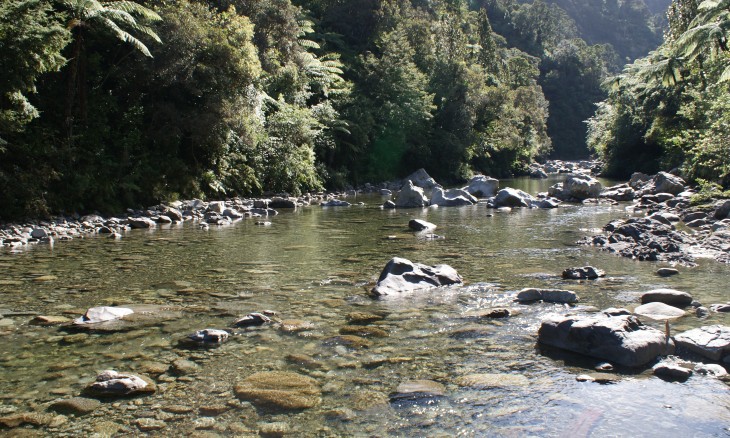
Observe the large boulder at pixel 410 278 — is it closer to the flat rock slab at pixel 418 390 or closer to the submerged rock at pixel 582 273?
the submerged rock at pixel 582 273

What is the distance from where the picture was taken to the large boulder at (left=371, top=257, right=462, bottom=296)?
330 inches

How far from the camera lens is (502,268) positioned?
1021 centimetres

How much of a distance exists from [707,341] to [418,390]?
2903mm

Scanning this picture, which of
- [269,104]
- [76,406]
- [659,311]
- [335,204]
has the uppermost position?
[269,104]

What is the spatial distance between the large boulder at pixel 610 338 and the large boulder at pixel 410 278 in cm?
270

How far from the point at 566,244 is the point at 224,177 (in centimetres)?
1469

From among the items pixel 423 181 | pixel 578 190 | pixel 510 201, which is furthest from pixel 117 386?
pixel 423 181

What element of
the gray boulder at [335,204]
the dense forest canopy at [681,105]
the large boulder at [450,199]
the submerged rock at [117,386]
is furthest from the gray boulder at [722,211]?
the submerged rock at [117,386]

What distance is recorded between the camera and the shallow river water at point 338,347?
4.41 metres

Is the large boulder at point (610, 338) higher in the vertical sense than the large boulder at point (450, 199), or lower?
lower

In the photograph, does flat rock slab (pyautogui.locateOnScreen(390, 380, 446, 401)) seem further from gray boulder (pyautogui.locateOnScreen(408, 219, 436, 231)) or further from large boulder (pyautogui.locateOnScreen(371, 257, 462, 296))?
gray boulder (pyautogui.locateOnScreen(408, 219, 436, 231))

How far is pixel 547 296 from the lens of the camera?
7758 millimetres

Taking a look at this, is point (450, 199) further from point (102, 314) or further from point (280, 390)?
point (280, 390)

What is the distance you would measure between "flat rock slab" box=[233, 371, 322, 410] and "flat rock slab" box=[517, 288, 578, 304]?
12.2 feet
